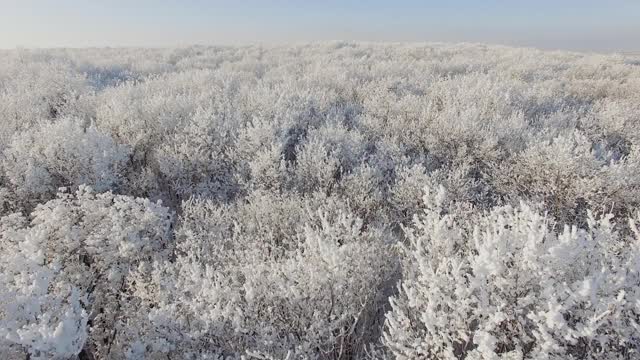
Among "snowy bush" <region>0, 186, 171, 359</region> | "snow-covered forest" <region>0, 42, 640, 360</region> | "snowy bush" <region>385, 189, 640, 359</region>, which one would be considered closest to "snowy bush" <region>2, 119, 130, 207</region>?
"snow-covered forest" <region>0, 42, 640, 360</region>

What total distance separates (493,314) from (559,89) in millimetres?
27207

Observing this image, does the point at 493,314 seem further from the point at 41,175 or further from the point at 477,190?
the point at 41,175

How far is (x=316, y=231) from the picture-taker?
851cm

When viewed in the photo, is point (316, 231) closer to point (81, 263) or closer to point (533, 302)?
point (533, 302)

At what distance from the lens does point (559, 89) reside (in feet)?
94.2

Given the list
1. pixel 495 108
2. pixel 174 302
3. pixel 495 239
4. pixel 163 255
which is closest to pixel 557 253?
pixel 495 239

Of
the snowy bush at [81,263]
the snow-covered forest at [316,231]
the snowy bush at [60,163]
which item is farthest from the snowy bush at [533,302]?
the snowy bush at [60,163]

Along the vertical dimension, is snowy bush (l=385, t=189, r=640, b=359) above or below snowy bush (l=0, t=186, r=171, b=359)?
above

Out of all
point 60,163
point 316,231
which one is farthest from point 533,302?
point 60,163

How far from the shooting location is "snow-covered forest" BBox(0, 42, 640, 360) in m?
Answer: 5.68

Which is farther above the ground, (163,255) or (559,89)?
(559,89)

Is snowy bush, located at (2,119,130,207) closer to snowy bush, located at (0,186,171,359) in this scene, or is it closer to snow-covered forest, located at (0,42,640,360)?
snow-covered forest, located at (0,42,640,360)

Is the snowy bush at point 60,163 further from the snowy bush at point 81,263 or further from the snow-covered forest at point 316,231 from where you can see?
the snowy bush at point 81,263

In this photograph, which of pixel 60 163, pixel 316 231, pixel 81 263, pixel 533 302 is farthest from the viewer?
pixel 60 163
